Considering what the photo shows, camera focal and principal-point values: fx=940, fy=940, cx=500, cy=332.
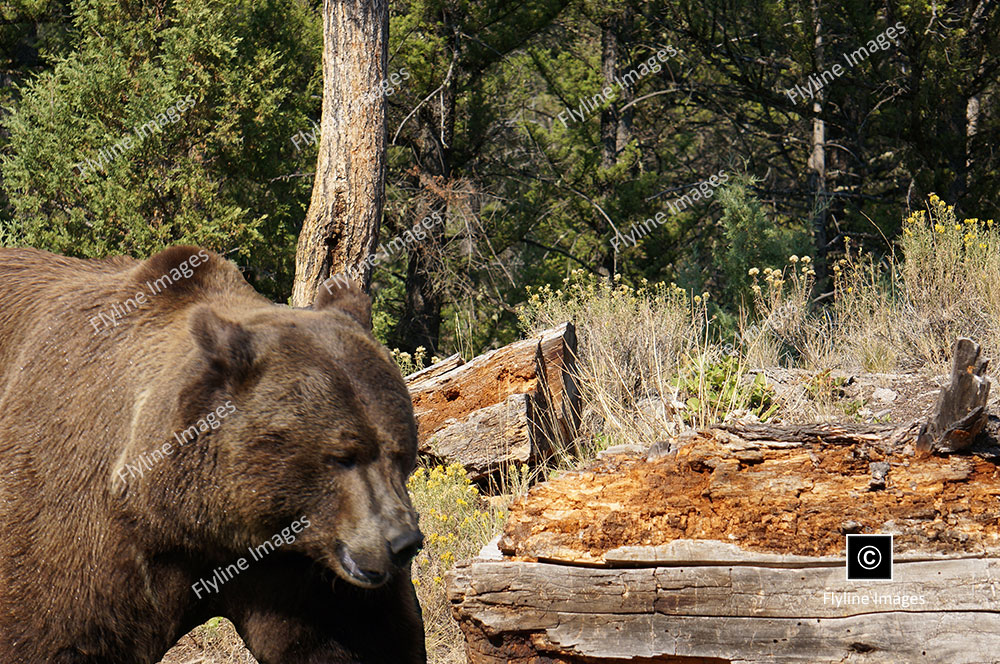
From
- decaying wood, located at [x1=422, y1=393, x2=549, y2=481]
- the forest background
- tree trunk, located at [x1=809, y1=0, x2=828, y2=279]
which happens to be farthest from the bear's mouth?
tree trunk, located at [x1=809, y1=0, x2=828, y2=279]

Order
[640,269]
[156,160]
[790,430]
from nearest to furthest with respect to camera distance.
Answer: [790,430], [156,160], [640,269]

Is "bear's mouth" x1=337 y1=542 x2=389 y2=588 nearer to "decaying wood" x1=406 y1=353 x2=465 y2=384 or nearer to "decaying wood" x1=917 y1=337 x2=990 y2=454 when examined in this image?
"decaying wood" x1=917 y1=337 x2=990 y2=454

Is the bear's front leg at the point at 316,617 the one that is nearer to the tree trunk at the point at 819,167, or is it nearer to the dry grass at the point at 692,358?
the dry grass at the point at 692,358

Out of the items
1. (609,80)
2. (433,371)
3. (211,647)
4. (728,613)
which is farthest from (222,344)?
(609,80)

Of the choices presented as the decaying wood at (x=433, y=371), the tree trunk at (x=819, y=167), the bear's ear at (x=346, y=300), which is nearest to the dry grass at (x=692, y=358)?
the decaying wood at (x=433, y=371)

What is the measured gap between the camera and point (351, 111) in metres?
7.35

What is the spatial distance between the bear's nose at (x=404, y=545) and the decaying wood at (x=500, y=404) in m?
3.83

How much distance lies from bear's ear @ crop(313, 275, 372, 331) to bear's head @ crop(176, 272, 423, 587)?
0.39 meters

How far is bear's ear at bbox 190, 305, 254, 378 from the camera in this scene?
2.58 meters

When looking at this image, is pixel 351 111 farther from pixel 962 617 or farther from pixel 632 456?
pixel 962 617

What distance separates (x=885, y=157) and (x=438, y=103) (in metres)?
6.78

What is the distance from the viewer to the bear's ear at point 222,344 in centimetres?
258

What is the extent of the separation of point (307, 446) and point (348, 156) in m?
5.13

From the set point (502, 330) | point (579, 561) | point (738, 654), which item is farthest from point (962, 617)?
point (502, 330)
